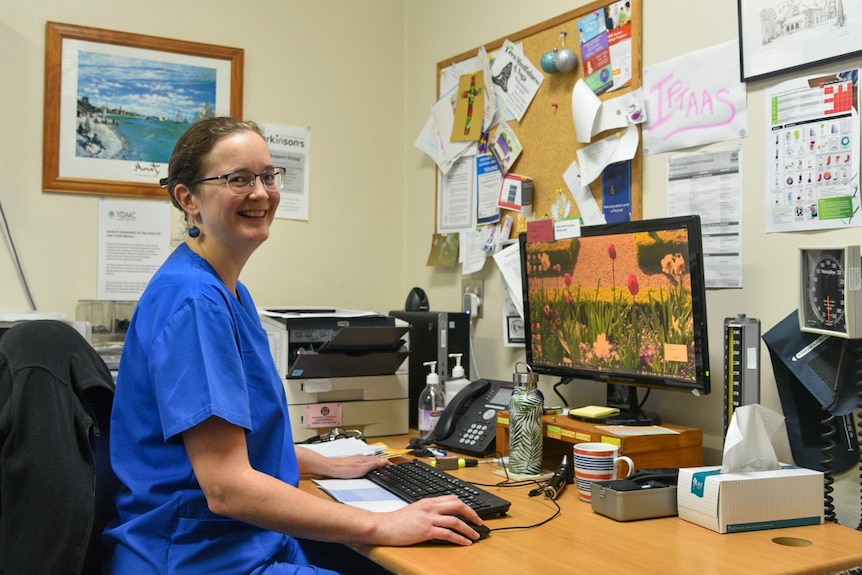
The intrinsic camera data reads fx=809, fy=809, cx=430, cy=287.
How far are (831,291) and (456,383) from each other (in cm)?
114

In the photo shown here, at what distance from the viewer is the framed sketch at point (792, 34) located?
1593 mm

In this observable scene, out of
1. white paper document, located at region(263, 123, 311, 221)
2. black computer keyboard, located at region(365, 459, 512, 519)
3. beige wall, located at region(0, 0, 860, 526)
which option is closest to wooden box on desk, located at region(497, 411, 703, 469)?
beige wall, located at region(0, 0, 860, 526)

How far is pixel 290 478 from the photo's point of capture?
60.3 inches

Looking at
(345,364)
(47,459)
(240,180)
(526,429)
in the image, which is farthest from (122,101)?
(526,429)

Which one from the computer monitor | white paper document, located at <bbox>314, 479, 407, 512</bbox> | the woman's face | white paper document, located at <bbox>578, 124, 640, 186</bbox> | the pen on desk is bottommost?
white paper document, located at <bbox>314, 479, 407, 512</bbox>

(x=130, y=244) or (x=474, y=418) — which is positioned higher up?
(x=130, y=244)

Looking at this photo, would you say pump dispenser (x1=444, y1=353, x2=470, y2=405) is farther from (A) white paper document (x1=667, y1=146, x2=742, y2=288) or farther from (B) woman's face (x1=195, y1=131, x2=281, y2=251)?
(B) woman's face (x1=195, y1=131, x2=281, y2=251)

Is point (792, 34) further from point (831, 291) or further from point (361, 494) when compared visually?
point (361, 494)

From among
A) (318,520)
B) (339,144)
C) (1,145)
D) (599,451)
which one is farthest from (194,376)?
(339,144)

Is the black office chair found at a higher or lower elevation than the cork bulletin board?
lower

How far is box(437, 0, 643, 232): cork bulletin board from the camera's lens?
2.24 metres

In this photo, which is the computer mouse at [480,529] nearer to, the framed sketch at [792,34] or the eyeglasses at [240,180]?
the eyeglasses at [240,180]

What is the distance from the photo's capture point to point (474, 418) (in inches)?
84.7

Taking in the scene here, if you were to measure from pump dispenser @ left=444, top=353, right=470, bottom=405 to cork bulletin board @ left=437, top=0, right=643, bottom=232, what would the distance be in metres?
0.45
